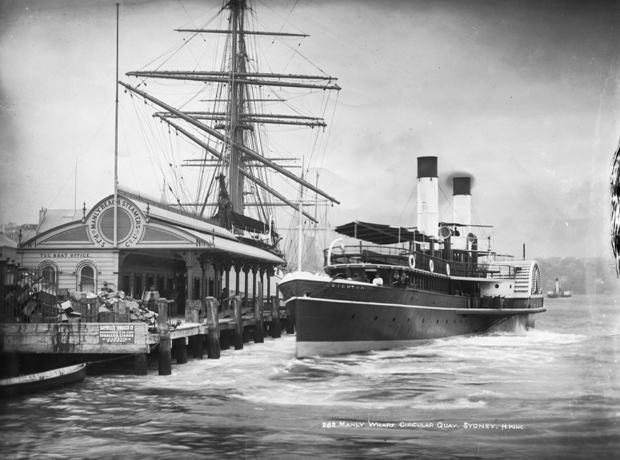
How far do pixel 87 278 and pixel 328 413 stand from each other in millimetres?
12619

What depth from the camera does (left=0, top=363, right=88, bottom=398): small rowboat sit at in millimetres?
16969

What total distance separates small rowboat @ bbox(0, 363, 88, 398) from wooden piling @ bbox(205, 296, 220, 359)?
6.42 meters

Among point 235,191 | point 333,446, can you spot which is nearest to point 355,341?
point 333,446

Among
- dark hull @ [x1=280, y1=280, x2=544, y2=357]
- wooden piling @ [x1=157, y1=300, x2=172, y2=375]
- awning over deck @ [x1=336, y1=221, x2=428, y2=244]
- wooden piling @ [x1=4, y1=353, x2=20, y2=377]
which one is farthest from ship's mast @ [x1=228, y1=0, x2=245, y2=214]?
wooden piling @ [x1=4, y1=353, x2=20, y2=377]

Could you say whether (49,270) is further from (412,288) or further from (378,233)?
(412,288)

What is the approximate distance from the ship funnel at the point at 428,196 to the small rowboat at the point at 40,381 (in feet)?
66.4

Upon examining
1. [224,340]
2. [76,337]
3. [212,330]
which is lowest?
[224,340]

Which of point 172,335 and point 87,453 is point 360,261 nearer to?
point 172,335

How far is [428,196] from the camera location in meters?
35.8

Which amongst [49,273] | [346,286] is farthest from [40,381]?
[346,286]

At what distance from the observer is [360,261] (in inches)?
1183

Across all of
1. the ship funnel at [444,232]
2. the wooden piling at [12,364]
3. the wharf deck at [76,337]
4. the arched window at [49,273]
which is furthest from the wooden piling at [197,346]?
the ship funnel at [444,232]

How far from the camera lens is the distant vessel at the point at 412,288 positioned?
26.8 meters

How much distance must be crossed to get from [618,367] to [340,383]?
9.81 metres
